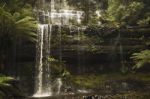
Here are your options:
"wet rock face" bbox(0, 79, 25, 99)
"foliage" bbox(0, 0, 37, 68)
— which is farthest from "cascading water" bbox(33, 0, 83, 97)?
"wet rock face" bbox(0, 79, 25, 99)

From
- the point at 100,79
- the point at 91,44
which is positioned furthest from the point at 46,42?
the point at 100,79

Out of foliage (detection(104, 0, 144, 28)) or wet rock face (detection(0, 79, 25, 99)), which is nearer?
A: wet rock face (detection(0, 79, 25, 99))

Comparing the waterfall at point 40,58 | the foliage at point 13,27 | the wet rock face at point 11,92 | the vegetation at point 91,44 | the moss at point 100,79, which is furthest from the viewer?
the waterfall at point 40,58

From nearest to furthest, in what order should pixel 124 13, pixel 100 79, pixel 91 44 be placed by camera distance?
pixel 100 79, pixel 91 44, pixel 124 13

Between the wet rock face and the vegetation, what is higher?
the vegetation

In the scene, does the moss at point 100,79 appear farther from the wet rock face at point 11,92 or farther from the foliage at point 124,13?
the wet rock face at point 11,92

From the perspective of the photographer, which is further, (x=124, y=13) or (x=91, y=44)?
(x=124, y=13)

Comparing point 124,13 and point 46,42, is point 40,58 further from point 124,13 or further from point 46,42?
point 124,13

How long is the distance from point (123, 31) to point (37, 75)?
636 cm

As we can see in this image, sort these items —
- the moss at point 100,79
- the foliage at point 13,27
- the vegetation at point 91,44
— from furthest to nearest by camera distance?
the vegetation at point 91,44 → the moss at point 100,79 → the foliage at point 13,27

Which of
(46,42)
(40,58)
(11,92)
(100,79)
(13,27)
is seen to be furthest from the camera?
(46,42)

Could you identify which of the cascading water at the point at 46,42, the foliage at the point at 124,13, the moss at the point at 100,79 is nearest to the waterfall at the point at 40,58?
the cascading water at the point at 46,42

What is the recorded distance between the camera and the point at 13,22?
1991 centimetres

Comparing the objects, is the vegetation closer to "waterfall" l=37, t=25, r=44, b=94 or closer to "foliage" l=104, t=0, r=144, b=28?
"foliage" l=104, t=0, r=144, b=28
